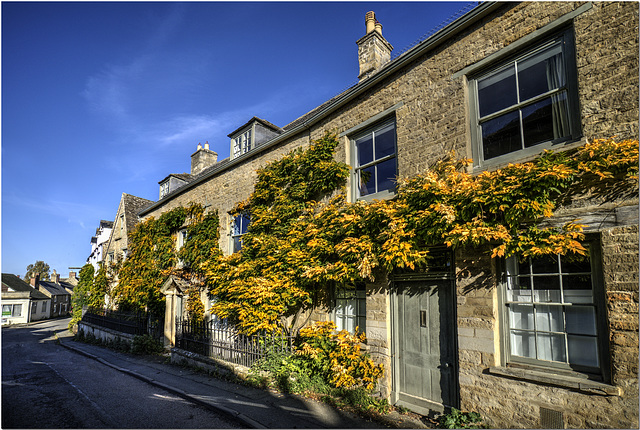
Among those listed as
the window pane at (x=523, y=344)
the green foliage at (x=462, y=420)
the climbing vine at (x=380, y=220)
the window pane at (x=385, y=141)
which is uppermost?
the window pane at (x=385, y=141)

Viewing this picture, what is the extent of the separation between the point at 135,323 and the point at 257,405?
34.5ft

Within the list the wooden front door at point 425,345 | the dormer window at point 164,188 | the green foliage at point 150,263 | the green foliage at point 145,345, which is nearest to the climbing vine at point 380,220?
the wooden front door at point 425,345

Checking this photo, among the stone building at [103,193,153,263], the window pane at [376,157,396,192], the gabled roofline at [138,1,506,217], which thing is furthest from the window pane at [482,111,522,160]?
the stone building at [103,193,153,263]

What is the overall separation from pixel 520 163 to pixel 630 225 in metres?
1.64

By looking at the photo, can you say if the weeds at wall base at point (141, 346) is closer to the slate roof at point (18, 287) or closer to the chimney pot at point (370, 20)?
the chimney pot at point (370, 20)

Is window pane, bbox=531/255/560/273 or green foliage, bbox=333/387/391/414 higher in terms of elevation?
window pane, bbox=531/255/560/273

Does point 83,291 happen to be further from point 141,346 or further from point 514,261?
point 514,261

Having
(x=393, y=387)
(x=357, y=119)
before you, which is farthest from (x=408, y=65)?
(x=393, y=387)

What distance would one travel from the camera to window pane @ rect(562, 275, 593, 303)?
494 cm

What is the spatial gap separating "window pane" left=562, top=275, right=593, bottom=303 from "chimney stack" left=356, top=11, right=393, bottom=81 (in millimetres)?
8474

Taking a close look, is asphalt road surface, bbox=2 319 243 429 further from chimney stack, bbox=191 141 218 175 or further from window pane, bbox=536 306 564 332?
chimney stack, bbox=191 141 218 175

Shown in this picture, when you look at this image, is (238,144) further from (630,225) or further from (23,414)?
(630,225)

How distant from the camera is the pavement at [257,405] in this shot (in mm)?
6138

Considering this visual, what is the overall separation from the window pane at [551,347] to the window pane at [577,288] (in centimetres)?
58
